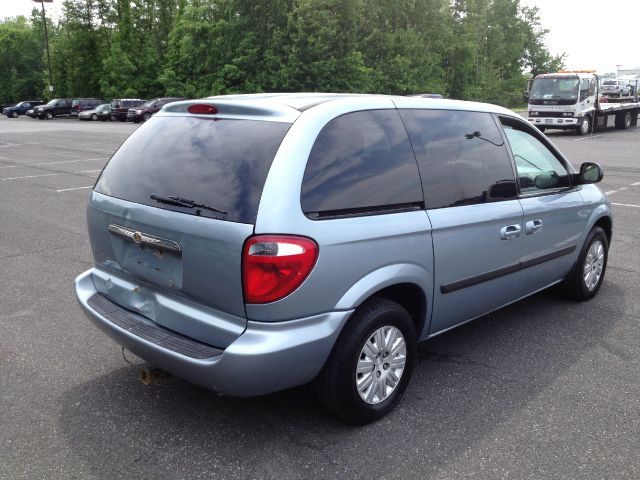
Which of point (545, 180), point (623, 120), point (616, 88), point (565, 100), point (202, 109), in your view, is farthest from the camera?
point (616, 88)

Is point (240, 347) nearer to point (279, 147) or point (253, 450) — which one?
point (253, 450)

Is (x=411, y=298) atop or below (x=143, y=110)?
below

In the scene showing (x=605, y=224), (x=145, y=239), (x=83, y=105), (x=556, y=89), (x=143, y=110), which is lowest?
(x=605, y=224)

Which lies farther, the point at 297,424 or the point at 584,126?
the point at 584,126

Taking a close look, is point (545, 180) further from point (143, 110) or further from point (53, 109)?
point (53, 109)

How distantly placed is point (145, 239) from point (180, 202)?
0.31 metres

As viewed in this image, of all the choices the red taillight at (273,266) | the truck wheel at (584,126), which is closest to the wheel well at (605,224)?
the red taillight at (273,266)

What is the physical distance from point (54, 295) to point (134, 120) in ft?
131

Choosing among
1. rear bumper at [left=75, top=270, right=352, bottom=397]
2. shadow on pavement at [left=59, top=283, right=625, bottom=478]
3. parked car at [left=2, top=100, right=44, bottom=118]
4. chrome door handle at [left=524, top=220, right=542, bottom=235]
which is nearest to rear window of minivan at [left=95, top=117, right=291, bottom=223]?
rear bumper at [left=75, top=270, right=352, bottom=397]

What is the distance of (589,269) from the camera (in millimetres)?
5125

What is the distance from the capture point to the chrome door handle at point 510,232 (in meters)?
3.89

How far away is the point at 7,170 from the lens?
50.2 feet

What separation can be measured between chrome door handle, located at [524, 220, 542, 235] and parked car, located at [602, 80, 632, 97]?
99.1 ft

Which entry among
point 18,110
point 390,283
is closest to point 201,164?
point 390,283
